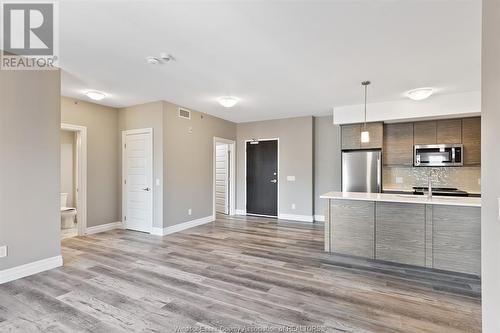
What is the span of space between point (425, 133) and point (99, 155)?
689cm

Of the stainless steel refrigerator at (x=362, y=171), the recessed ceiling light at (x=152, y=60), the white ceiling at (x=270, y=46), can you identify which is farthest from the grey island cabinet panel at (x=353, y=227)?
the recessed ceiling light at (x=152, y=60)

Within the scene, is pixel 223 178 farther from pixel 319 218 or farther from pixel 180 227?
pixel 319 218

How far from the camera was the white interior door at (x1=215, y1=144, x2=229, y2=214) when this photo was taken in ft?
24.6

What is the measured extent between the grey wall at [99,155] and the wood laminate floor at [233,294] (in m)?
1.32

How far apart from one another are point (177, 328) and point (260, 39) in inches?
113

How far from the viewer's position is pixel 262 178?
A: 7074mm

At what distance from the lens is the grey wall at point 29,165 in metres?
2.90

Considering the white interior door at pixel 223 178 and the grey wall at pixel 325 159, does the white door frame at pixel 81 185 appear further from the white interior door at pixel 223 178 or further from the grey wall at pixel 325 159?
the grey wall at pixel 325 159

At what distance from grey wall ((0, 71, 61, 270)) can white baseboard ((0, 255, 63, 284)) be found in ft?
0.18

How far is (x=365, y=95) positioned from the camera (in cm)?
464

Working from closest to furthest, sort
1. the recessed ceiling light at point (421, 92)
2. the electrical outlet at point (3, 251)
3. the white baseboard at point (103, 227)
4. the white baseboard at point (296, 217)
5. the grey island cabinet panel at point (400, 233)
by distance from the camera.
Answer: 1. the electrical outlet at point (3, 251)
2. the grey island cabinet panel at point (400, 233)
3. the recessed ceiling light at point (421, 92)
4. the white baseboard at point (103, 227)
5. the white baseboard at point (296, 217)

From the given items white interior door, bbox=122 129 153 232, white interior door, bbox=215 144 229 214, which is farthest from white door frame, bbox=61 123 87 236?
white interior door, bbox=215 144 229 214

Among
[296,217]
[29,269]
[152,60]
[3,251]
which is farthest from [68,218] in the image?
[296,217]

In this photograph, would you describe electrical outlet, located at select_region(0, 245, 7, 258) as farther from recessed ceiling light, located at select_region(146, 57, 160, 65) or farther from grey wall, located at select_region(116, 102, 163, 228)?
recessed ceiling light, located at select_region(146, 57, 160, 65)
